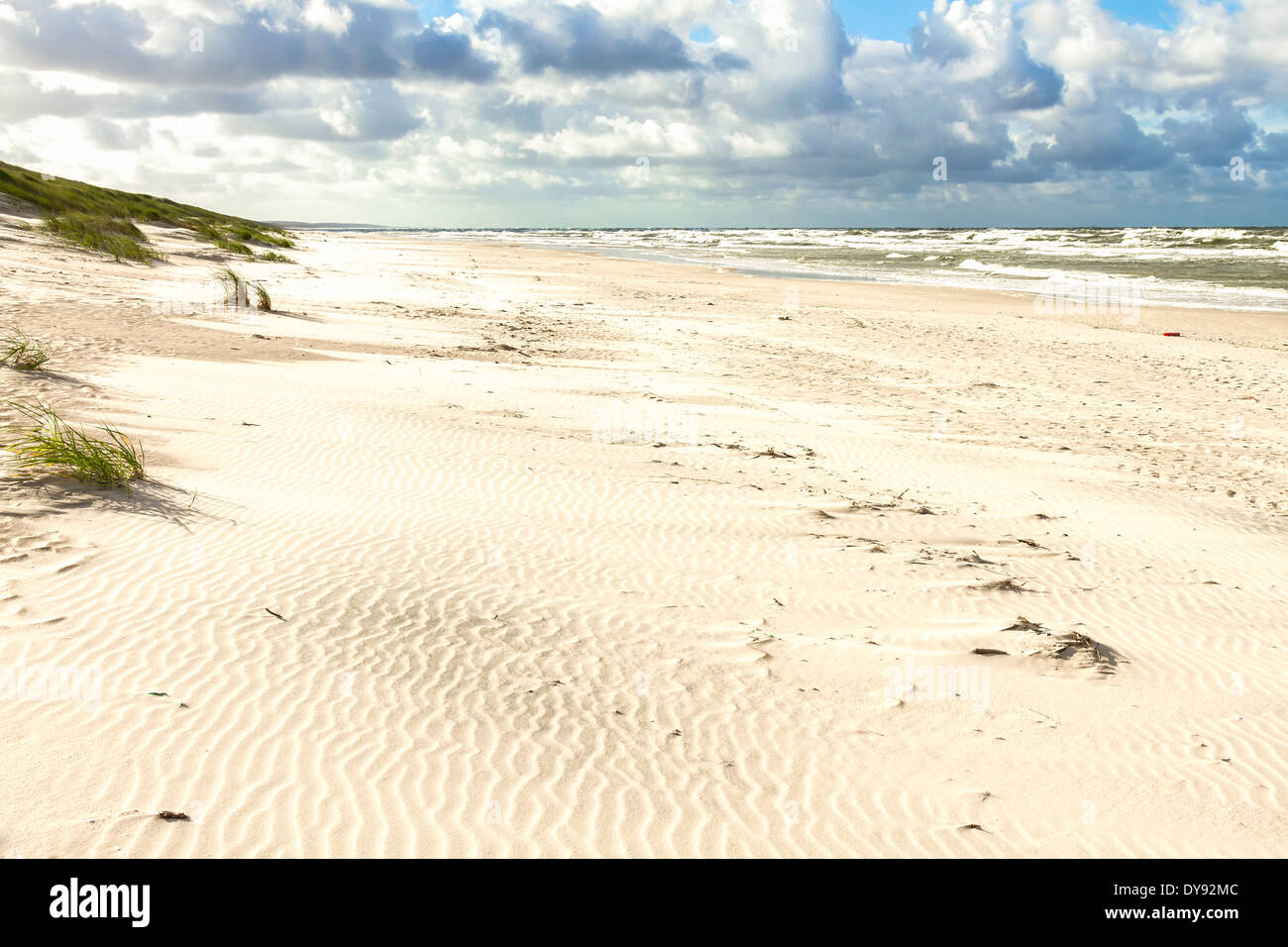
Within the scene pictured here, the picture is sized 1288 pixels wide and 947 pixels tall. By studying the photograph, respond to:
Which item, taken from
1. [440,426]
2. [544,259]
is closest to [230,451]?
[440,426]

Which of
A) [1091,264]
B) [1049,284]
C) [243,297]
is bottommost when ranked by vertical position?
[243,297]

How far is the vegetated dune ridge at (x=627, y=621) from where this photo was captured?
4.09 metres

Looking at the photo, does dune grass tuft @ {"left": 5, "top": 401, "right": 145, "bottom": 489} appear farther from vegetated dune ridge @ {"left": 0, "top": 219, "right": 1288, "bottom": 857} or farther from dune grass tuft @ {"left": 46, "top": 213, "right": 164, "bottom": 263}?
dune grass tuft @ {"left": 46, "top": 213, "right": 164, "bottom": 263}

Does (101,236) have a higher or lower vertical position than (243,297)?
higher

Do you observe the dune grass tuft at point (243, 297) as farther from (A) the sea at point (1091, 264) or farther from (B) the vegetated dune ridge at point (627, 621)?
(A) the sea at point (1091, 264)

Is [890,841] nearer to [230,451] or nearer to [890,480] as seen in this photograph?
[890,480]

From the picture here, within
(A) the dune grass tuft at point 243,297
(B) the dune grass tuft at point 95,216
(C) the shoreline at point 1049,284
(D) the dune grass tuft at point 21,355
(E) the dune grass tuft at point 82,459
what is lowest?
(E) the dune grass tuft at point 82,459

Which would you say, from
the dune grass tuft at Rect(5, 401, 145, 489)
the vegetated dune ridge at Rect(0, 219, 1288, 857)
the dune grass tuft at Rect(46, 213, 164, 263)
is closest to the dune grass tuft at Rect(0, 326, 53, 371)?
the vegetated dune ridge at Rect(0, 219, 1288, 857)

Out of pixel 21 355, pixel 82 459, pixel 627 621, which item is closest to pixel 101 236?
pixel 21 355

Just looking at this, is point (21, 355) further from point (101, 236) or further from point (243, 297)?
point (101, 236)

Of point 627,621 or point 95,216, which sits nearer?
point 627,621

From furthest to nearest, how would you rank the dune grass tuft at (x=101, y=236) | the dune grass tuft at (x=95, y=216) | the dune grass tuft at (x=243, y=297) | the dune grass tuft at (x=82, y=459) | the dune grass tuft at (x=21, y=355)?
1. the dune grass tuft at (x=95, y=216)
2. the dune grass tuft at (x=101, y=236)
3. the dune grass tuft at (x=243, y=297)
4. the dune grass tuft at (x=21, y=355)
5. the dune grass tuft at (x=82, y=459)

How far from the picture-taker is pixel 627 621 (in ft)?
20.0

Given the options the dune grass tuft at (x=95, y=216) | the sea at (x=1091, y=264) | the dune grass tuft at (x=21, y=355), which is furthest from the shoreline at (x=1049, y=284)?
the dune grass tuft at (x=21, y=355)
